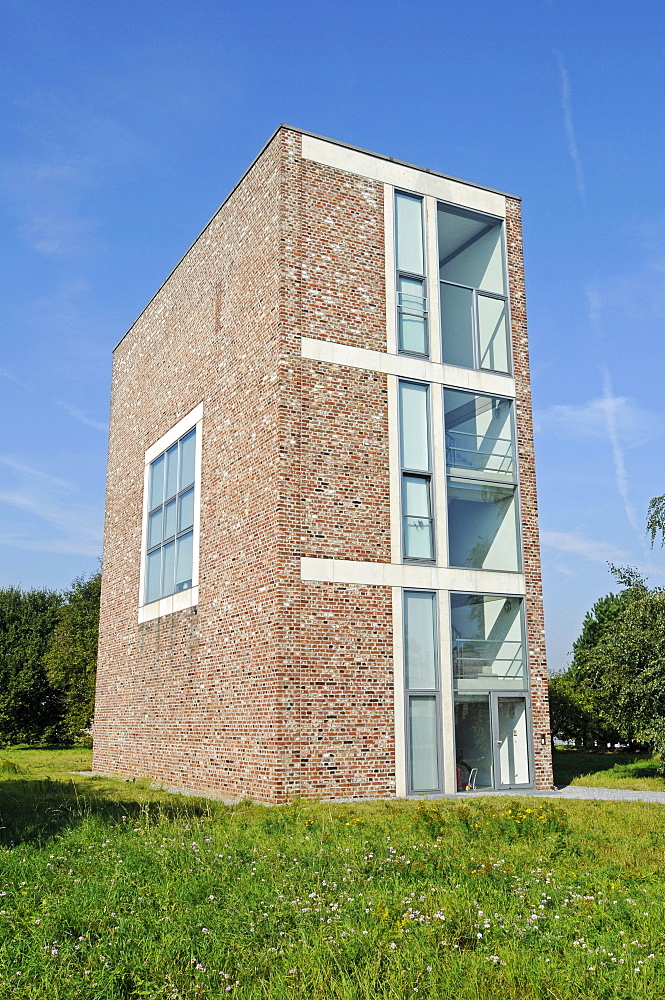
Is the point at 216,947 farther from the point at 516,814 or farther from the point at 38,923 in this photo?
the point at 516,814

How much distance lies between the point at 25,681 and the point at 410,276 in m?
31.9

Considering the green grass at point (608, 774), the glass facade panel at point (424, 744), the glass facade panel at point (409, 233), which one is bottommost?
the green grass at point (608, 774)

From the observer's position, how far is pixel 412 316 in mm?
16984

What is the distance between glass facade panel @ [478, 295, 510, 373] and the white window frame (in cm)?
630

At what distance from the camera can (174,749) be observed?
18.0 metres

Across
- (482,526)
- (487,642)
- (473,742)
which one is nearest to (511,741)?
(473,742)

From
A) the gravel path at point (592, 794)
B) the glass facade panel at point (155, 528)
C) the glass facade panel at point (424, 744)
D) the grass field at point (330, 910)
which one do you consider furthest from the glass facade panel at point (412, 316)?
the grass field at point (330, 910)

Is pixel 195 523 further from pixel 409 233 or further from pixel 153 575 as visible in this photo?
pixel 409 233

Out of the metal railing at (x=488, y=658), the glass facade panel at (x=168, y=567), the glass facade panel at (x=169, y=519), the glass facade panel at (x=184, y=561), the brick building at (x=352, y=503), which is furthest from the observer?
the glass facade panel at (x=169, y=519)

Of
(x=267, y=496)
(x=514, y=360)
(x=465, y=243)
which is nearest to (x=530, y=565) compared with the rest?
(x=514, y=360)

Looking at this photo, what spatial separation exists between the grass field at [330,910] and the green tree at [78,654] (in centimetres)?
2732

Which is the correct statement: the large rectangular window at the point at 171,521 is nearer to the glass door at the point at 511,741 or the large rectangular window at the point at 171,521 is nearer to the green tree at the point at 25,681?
the glass door at the point at 511,741

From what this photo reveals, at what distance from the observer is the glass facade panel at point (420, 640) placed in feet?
49.6

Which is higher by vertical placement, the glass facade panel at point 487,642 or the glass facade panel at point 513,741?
the glass facade panel at point 487,642
